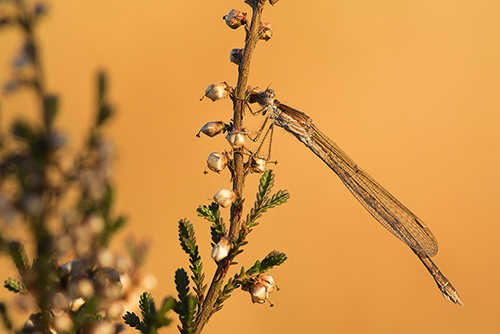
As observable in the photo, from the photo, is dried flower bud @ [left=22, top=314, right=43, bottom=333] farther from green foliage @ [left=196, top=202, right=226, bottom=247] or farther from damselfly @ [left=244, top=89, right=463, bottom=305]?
damselfly @ [left=244, top=89, right=463, bottom=305]

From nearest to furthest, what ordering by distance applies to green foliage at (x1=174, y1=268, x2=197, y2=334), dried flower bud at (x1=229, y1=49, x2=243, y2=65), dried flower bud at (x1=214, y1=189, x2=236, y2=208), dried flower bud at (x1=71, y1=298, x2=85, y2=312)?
dried flower bud at (x1=71, y1=298, x2=85, y2=312) → green foliage at (x1=174, y1=268, x2=197, y2=334) → dried flower bud at (x1=214, y1=189, x2=236, y2=208) → dried flower bud at (x1=229, y1=49, x2=243, y2=65)

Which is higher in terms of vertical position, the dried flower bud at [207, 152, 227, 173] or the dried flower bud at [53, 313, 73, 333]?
the dried flower bud at [207, 152, 227, 173]

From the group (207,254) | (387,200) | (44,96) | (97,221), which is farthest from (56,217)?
(207,254)

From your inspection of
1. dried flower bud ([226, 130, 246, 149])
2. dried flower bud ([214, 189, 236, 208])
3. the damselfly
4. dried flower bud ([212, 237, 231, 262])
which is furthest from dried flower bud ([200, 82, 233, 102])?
the damselfly

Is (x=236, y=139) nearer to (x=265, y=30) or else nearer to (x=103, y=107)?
(x=265, y=30)

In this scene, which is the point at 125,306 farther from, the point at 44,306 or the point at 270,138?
the point at 270,138

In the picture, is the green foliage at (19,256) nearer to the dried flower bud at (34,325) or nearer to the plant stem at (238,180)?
the dried flower bud at (34,325)

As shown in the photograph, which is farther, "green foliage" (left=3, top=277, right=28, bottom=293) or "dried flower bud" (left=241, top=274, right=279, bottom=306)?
"dried flower bud" (left=241, top=274, right=279, bottom=306)
